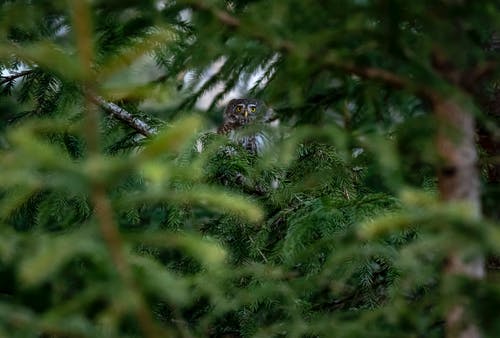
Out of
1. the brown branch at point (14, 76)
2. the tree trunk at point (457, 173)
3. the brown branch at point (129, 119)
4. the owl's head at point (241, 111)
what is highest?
the tree trunk at point (457, 173)

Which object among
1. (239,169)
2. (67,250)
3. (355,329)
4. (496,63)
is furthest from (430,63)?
(239,169)

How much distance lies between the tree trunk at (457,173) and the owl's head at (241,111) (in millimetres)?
4283

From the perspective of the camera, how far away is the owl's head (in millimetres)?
5832

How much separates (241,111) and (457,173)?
4.53 metres

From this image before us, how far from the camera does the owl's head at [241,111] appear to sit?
5.83m

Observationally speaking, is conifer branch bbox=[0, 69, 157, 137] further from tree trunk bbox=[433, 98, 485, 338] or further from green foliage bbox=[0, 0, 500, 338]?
tree trunk bbox=[433, 98, 485, 338]

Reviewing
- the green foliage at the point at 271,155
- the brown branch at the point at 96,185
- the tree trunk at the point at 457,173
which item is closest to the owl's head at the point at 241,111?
the green foliage at the point at 271,155

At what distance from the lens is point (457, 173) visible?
4.78 ft

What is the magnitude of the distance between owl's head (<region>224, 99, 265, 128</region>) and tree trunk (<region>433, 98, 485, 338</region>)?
428cm

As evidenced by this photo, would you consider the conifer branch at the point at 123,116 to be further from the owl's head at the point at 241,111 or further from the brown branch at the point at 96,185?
the owl's head at the point at 241,111

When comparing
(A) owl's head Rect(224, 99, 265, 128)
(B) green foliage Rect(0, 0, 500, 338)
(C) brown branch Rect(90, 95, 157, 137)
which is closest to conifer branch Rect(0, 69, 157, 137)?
(C) brown branch Rect(90, 95, 157, 137)

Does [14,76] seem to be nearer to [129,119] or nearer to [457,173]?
[129,119]

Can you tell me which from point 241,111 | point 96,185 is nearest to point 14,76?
point 96,185

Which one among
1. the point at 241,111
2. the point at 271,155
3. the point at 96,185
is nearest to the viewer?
the point at 96,185
